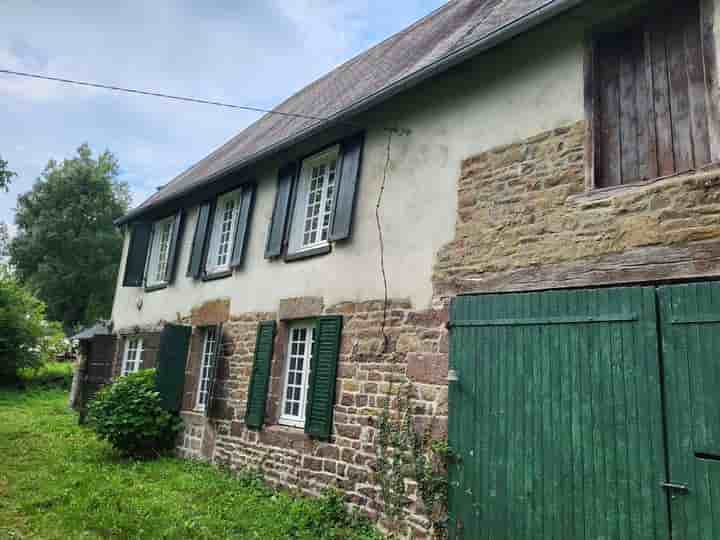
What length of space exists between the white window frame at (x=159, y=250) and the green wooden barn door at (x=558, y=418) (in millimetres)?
8611

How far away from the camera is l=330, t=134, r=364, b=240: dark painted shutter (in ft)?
22.1

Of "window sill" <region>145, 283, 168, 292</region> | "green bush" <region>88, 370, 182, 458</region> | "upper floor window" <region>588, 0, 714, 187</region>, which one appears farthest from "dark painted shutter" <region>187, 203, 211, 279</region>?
"upper floor window" <region>588, 0, 714, 187</region>

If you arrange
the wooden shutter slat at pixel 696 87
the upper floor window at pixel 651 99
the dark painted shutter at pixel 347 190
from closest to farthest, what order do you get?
the wooden shutter slat at pixel 696 87 < the upper floor window at pixel 651 99 < the dark painted shutter at pixel 347 190

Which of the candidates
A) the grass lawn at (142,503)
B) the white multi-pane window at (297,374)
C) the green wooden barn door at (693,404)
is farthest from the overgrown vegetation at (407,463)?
the green wooden barn door at (693,404)

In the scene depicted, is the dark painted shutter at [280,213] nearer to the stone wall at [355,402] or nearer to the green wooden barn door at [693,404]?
the stone wall at [355,402]

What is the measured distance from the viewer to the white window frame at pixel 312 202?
7.57 metres

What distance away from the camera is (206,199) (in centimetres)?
1038

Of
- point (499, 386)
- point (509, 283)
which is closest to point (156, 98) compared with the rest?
point (509, 283)

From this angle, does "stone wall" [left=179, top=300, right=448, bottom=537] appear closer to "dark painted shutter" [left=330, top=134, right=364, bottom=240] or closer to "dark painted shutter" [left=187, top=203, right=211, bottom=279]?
"dark painted shutter" [left=330, top=134, right=364, bottom=240]

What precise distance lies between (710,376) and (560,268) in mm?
1340

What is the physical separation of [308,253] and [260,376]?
6.27ft

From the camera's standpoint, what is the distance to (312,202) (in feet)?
26.2

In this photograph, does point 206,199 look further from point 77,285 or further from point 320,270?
point 77,285

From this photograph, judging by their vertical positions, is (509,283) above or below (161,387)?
above
